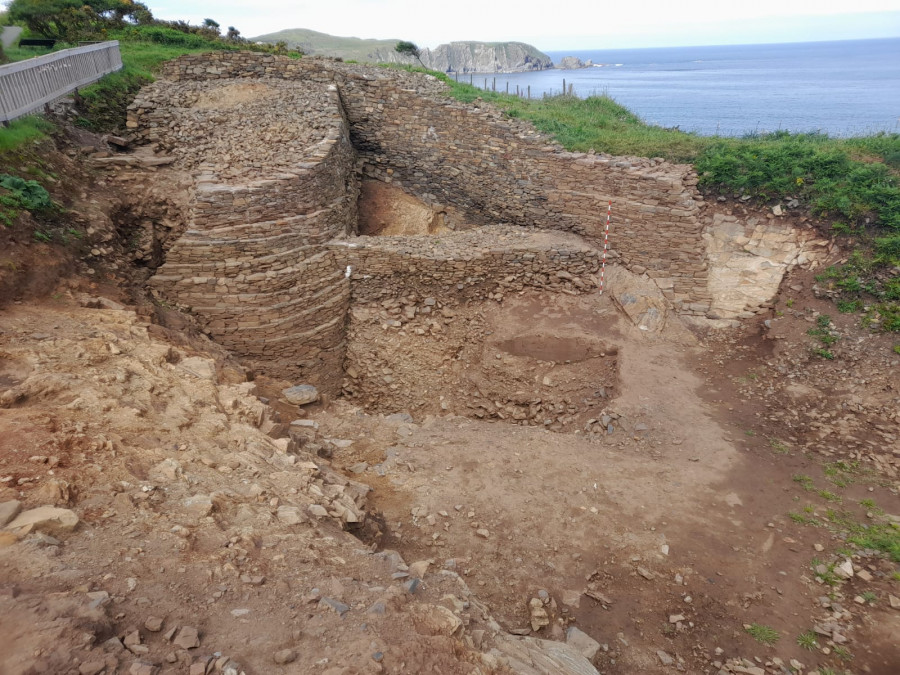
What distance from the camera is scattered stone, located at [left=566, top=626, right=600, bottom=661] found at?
4.67 meters

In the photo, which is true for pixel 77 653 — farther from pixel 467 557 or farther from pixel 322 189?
pixel 322 189

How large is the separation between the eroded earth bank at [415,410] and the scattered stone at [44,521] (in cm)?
2

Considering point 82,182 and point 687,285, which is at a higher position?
point 82,182

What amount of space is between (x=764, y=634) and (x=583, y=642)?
194cm

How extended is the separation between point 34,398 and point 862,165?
14167 millimetres

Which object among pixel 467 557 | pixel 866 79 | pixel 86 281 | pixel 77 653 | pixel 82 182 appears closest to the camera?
pixel 77 653

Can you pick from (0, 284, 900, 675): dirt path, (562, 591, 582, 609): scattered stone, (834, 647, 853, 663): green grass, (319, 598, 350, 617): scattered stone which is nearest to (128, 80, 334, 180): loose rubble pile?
(0, 284, 900, 675): dirt path

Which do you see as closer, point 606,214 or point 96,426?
point 96,426

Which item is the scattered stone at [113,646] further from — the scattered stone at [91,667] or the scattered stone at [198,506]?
the scattered stone at [198,506]

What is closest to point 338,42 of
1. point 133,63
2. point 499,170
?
point 133,63

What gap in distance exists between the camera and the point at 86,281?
7.62 meters

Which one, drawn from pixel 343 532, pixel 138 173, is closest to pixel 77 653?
pixel 343 532

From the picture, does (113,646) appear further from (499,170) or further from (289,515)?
(499,170)

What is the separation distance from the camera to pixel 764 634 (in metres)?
5.02
